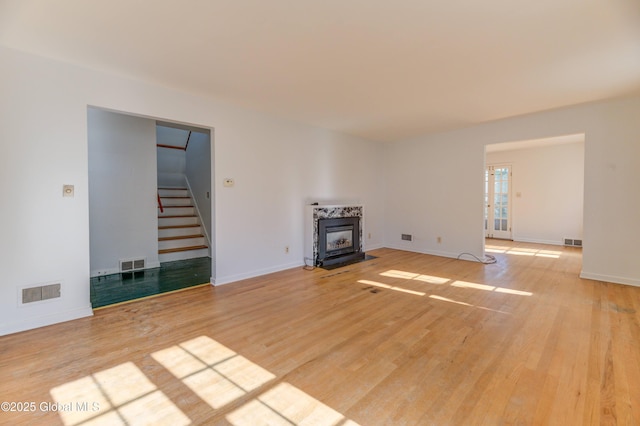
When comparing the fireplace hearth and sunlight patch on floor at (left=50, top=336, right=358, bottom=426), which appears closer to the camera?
sunlight patch on floor at (left=50, top=336, right=358, bottom=426)

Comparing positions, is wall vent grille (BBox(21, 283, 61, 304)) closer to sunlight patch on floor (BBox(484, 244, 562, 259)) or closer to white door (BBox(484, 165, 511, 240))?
sunlight patch on floor (BBox(484, 244, 562, 259))

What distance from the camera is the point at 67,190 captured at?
2.74 meters

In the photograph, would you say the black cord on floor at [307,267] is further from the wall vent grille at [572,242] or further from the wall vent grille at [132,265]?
the wall vent grille at [572,242]

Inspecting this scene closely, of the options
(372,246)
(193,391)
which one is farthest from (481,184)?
(193,391)

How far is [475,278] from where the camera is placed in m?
4.11

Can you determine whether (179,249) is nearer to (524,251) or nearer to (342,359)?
(342,359)

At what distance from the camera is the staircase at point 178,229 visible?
17.3ft

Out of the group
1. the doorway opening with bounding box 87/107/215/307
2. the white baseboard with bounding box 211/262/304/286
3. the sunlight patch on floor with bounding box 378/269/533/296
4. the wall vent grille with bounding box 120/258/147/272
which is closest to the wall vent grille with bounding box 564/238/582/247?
the sunlight patch on floor with bounding box 378/269/533/296

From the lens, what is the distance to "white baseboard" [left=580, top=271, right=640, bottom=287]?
376 cm

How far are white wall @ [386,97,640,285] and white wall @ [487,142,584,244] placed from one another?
11.5 feet

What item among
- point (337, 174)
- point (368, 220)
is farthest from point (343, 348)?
point (368, 220)

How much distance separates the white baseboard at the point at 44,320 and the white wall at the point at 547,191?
366 inches

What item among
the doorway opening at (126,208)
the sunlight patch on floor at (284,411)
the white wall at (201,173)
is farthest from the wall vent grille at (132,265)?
the sunlight patch on floor at (284,411)

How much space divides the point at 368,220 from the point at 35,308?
5370 mm
